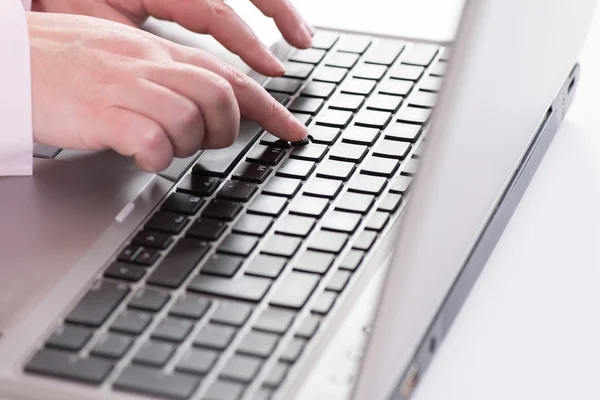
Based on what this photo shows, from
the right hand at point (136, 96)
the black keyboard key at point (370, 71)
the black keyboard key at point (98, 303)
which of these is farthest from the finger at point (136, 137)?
the black keyboard key at point (370, 71)

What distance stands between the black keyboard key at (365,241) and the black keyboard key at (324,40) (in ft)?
0.94

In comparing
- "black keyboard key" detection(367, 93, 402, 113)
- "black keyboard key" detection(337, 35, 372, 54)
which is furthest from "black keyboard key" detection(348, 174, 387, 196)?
"black keyboard key" detection(337, 35, 372, 54)

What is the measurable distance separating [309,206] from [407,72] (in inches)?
8.6

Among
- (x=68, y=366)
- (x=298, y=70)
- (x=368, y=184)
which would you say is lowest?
(x=68, y=366)

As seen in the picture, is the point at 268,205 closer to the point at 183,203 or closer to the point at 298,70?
the point at 183,203

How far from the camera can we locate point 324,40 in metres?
0.80

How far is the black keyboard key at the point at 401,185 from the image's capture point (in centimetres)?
59

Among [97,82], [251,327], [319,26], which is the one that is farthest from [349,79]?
[251,327]

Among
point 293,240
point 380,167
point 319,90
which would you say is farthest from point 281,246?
point 319,90

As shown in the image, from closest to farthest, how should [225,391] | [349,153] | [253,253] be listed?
[225,391]
[253,253]
[349,153]

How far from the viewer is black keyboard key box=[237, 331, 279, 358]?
452 millimetres

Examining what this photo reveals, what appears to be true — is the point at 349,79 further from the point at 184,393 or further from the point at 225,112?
the point at 184,393

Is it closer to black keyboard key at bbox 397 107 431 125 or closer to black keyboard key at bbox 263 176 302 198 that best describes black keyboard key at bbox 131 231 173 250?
black keyboard key at bbox 263 176 302 198

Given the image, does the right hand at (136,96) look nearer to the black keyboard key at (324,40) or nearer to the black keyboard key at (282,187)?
the black keyboard key at (282,187)
